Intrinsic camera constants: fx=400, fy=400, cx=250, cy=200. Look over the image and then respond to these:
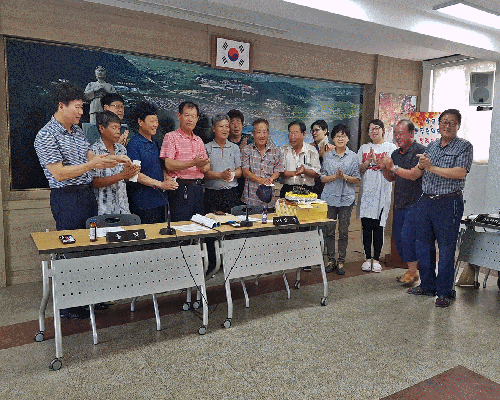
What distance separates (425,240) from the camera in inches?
163

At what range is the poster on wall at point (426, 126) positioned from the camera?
18.5 feet

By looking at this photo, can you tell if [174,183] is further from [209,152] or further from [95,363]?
[95,363]

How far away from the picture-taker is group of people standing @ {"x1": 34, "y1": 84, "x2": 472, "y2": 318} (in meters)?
3.43

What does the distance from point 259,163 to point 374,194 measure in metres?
1.50

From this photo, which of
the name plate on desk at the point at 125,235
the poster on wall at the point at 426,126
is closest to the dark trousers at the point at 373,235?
the poster on wall at the point at 426,126

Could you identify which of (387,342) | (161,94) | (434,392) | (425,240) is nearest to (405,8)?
(425,240)

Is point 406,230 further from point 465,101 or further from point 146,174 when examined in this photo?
point 465,101

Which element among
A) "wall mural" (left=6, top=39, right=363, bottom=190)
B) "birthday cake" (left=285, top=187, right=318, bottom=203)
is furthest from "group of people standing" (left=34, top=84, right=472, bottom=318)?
"birthday cake" (left=285, top=187, right=318, bottom=203)

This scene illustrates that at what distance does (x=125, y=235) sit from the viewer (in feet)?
10.1

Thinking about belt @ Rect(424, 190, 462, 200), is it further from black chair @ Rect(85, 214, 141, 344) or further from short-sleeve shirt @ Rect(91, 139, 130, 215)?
short-sleeve shirt @ Rect(91, 139, 130, 215)

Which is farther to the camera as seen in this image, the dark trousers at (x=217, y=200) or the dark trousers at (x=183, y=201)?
the dark trousers at (x=217, y=200)

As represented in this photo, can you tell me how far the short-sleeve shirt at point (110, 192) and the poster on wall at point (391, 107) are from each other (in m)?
4.85

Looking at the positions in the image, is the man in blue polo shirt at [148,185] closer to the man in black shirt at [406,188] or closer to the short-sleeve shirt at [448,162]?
the man in black shirt at [406,188]

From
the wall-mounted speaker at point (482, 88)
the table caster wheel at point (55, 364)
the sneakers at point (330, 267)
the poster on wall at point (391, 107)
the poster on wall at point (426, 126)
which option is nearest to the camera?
the table caster wheel at point (55, 364)
